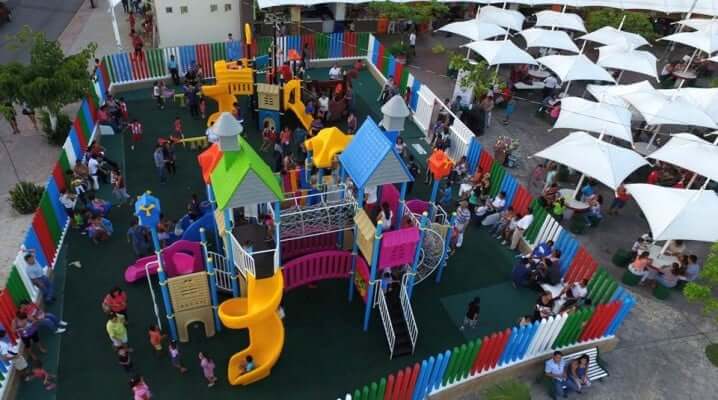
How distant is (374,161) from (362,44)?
50.1 ft

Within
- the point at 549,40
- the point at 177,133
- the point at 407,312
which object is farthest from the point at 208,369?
the point at 549,40

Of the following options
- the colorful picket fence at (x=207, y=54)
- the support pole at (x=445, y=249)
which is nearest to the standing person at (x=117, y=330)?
the support pole at (x=445, y=249)

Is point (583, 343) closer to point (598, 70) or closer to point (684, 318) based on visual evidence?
point (684, 318)

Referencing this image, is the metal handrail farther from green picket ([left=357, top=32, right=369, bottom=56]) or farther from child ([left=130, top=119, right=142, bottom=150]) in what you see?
green picket ([left=357, top=32, right=369, bottom=56])

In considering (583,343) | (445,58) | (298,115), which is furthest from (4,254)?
(445,58)

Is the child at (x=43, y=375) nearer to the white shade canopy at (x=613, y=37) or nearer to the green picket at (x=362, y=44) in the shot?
the green picket at (x=362, y=44)

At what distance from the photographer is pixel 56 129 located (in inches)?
643

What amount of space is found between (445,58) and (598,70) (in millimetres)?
7863

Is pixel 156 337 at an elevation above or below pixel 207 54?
below

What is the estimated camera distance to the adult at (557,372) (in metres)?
10.3

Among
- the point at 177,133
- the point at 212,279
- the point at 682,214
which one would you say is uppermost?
the point at 682,214

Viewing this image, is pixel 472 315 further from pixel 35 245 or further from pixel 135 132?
pixel 135 132

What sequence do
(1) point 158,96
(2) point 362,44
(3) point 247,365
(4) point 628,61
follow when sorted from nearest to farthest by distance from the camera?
(3) point 247,365, (1) point 158,96, (4) point 628,61, (2) point 362,44

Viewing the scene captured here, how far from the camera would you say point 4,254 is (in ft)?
40.8
